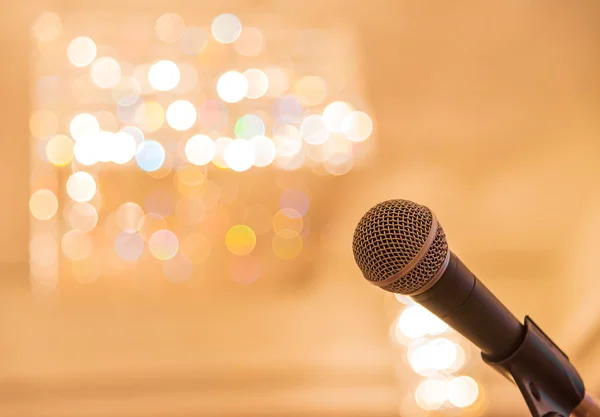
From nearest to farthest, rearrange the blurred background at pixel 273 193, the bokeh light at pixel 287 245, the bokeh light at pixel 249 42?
1. the blurred background at pixel 273 193
2. the bokeh light at pixel 287 245
3. the bokeh light at pixel 249 42

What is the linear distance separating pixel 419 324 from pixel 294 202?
46 centimetres

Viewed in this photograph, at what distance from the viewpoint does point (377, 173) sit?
165 centimetres

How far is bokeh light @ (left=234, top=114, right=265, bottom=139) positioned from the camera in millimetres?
1586

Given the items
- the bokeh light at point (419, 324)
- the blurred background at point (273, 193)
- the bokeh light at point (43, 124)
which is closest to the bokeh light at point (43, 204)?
the blurred background at point (273, 193)

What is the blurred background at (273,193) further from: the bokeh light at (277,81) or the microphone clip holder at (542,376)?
the microphone clip holder at (542,376)

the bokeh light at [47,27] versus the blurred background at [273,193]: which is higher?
the bokeh light at [47,27]

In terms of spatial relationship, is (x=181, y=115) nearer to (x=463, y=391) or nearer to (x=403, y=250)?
(x=463, y=391)

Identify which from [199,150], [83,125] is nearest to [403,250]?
[199,150]

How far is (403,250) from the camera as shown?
1.51 feet

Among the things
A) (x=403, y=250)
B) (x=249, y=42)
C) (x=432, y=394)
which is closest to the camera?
(x=403, y=250)

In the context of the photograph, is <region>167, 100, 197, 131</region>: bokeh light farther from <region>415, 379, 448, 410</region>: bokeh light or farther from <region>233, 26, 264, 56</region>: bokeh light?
<region>415, 379, 448, 410</region>: bokeh light

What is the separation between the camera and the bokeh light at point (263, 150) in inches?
62.5

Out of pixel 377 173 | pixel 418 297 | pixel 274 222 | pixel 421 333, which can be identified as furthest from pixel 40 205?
pixel 418 297

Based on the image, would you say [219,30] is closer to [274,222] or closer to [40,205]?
[274,222]
